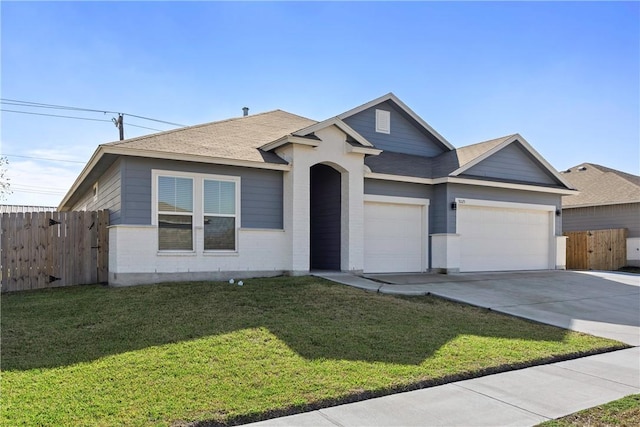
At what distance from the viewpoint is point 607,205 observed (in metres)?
22.1

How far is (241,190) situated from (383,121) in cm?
641

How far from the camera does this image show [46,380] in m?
4.95

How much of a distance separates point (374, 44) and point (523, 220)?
8.59 m

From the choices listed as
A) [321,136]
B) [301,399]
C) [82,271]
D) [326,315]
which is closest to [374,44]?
[321,136]

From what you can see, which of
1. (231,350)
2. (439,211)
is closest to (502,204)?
(439,211)

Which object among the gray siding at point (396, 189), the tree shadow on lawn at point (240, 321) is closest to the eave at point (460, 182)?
the gray siding at point (396, 189)

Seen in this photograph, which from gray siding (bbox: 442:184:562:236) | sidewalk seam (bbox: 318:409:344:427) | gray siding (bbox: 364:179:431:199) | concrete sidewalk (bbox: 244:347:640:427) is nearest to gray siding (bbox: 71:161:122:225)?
gray siding (bbox: 364:179:431:199)

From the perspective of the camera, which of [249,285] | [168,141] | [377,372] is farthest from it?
[168,141]

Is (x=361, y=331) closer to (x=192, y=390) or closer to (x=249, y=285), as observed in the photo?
(x=192, y=390)

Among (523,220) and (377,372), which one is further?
(523,220)

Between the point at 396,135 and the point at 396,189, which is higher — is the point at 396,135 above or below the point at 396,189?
above

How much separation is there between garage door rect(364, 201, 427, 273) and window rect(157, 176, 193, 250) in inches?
206

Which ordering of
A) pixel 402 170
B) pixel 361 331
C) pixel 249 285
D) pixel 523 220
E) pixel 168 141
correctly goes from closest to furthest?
pixel 361 331
pixel 249 285
pixel 168 141
pixel 402 170
pixel 523 220

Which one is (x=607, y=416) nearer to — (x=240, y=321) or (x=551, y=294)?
(x=240, y=321)
